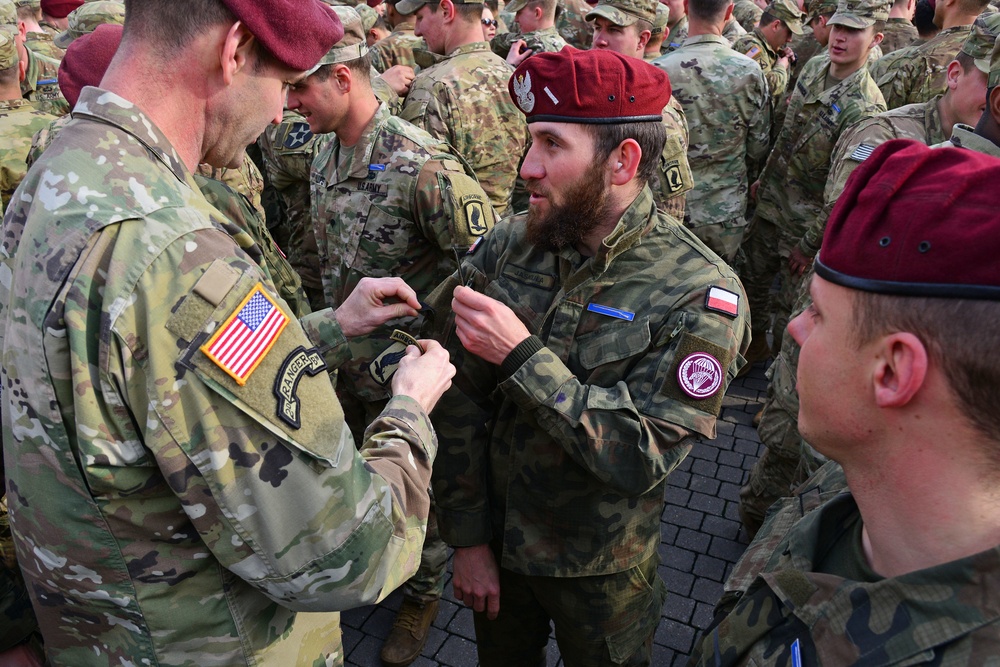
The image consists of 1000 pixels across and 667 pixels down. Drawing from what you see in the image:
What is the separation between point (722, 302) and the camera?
2217mm

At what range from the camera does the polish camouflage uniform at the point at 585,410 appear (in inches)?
84.7

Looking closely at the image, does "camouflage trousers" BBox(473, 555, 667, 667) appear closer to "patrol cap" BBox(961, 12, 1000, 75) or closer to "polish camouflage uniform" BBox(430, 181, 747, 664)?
"polish camouflage uniform" BBox(430, 181, 747, 664)

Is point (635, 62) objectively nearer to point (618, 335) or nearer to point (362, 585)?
point (618, 335)

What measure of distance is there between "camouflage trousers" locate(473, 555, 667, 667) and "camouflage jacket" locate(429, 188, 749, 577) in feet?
0.35

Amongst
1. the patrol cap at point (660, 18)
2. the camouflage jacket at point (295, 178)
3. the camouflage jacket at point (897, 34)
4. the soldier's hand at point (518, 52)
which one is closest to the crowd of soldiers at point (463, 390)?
the camouflage jacket at point (295, 178)

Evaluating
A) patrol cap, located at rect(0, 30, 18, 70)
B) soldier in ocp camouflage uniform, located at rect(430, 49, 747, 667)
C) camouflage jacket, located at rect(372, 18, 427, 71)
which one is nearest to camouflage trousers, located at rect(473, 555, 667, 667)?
soldier in ocp camouflage uniform, located at rect(430, 49, 747, 667)

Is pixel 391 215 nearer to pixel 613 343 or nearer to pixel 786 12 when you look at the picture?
pixel 613 343

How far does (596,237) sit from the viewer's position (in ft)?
8.00

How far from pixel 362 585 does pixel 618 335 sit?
1113mm

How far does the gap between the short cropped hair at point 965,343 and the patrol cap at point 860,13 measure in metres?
5.78

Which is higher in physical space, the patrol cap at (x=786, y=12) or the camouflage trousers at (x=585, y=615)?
the camouflage trousers at (x=585, y=615)

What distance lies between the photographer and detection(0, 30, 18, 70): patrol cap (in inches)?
185

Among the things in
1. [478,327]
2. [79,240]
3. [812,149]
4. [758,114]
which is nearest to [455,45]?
[758,114]

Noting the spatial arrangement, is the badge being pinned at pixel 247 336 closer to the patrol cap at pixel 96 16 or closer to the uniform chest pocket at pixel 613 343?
the uniform chest pocket at pixel 613 343
